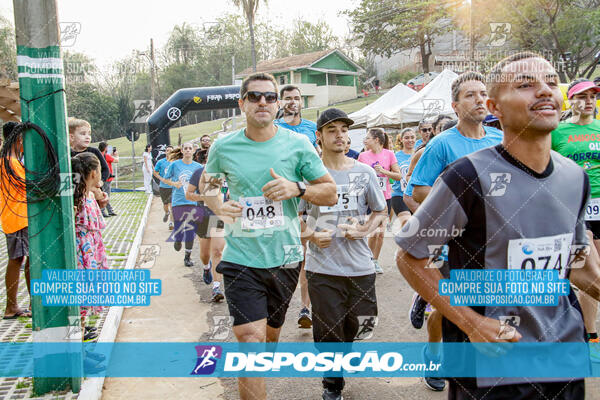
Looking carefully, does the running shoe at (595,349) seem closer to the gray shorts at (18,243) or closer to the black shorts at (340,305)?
the black shorts at (340,305)

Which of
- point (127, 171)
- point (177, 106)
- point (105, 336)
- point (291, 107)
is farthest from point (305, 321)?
point (127, 171)

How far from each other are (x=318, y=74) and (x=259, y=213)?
41.1 m

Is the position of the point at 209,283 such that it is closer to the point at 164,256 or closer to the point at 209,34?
the point at 164,256

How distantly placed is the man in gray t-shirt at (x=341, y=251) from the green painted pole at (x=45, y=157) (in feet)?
5.78

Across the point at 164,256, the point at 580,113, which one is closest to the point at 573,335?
the point at 580,113

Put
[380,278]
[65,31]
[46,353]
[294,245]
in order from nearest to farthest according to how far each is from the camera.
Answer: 1. [294,245]
2. [46,353]
3. [65,31]
4. [380,278]

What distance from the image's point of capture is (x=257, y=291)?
321 cm

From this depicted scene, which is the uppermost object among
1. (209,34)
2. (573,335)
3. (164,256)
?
(209,34)

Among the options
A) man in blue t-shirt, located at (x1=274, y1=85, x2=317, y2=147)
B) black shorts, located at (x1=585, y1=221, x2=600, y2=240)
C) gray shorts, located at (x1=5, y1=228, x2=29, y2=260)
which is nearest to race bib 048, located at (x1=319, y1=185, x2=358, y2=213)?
man in blue t-shirt, located at (x1=274, y1=85, x2=317, y2=147)

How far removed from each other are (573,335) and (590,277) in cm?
38

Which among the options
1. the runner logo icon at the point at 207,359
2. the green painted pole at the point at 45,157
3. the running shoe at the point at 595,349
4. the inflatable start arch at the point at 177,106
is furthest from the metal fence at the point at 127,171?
the running shoe at the point at 595,349

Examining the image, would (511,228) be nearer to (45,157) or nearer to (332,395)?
(332,395)

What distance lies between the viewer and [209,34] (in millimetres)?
42406

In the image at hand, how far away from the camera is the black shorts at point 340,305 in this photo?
→ 3631 millimetres
